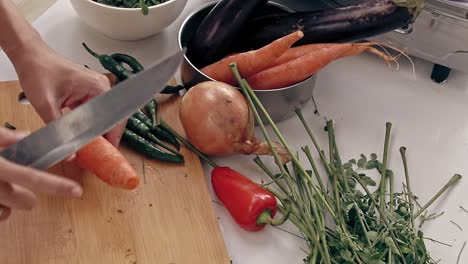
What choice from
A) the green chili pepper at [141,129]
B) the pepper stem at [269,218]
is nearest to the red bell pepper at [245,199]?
the pepper stem at [269,218]

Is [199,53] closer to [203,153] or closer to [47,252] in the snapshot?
[203,153]

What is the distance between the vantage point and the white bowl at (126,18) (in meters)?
1.07

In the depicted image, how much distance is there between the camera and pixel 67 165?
0.95 metres

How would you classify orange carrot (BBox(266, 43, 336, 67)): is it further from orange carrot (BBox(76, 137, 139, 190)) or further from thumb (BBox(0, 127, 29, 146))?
thumb (BBox(0, 127, 29, 146))

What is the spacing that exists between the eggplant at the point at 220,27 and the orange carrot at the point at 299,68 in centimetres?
9

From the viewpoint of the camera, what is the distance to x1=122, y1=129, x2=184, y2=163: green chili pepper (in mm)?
972

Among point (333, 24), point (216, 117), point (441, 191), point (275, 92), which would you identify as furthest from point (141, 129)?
point (441, 191)

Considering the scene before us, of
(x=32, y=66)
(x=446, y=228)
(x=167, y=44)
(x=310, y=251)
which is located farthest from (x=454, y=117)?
(x=32, y=66)

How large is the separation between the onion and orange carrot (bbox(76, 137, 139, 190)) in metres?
0.13

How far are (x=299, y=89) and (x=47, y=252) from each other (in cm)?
51

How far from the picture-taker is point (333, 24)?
1.08 m

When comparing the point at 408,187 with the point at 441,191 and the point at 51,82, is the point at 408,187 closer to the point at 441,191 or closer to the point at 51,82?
the point at 441,191

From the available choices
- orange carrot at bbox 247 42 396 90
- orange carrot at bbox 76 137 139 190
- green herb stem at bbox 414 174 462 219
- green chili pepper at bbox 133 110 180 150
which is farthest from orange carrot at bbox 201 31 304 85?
green herb stem at bbox 414 174 462 219

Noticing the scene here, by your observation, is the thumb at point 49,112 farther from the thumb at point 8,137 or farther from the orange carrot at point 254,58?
the orange carrot at point 254,58
